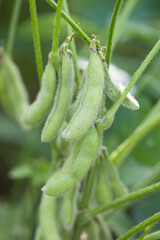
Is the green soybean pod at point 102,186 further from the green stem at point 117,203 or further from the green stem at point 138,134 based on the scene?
the green stem at point 138,134

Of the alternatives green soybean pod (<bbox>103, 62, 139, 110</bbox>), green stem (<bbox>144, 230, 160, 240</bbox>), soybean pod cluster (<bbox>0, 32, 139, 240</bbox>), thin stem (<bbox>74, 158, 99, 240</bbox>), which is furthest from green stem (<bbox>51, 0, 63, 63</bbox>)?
green stem (<bbox>144, 230, 160, 240</bbox>)

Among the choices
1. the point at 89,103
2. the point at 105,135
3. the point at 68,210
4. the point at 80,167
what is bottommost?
the point at 105,135

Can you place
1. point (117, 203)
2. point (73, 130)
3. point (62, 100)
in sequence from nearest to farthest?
point (73, 130), point (62, 100), point (117, 203)

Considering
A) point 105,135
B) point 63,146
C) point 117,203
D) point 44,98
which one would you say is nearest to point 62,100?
point 44,98

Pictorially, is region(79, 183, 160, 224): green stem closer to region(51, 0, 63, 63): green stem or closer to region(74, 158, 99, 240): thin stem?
region(74, 158, 99, 240): thin stem

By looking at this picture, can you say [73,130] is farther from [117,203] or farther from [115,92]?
[117,203]

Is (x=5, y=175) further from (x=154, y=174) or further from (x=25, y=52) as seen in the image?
(x=154, y=174)
